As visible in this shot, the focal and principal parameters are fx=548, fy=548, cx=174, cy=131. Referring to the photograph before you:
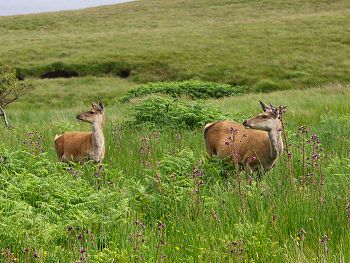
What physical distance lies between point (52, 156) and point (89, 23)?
51.4m

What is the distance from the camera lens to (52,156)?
32.2ft

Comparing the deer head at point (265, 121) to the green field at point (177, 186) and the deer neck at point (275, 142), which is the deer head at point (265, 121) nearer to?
the deer neck at point (275, 142)

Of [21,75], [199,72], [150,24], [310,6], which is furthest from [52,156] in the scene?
[310,6]

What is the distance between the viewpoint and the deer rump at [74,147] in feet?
31.9

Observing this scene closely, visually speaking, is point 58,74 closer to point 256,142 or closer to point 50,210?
point 256,142

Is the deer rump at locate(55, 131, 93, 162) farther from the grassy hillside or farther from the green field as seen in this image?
the grassy hillside

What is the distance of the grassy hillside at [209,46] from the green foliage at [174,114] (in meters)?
18.3

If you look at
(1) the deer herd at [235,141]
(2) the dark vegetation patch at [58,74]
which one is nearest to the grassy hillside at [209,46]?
(2) the dark vegetation patch at [58,74]

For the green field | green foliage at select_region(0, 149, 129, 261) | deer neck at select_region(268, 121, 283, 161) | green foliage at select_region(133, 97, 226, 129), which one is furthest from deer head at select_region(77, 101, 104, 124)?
deer neck at select_region(268, 121, 283, 161)

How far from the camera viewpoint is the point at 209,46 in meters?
41.4

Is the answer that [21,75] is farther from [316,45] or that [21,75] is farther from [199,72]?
[316,45]

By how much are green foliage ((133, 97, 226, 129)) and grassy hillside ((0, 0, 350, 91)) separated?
18321 mm

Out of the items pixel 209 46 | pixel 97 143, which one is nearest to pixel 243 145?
pixel 97 143

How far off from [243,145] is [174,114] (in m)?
5.09
